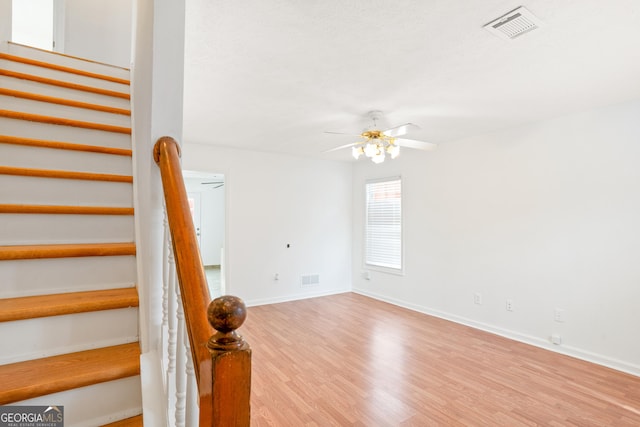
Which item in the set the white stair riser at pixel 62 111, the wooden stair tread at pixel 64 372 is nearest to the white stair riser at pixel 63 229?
the wooden stair tread at pixel 64 372

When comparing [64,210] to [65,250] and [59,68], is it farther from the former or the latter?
[59,68]

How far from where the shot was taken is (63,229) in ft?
5.16

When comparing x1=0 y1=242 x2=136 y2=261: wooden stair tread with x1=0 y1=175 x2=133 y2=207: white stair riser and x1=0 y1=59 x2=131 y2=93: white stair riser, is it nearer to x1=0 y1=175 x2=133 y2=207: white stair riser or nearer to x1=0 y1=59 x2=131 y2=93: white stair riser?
x1=0 y1=175 x2=133 y2=207: white stair riser

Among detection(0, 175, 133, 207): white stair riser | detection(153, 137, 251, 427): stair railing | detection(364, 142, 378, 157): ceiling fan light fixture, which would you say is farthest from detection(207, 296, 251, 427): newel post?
detection(364, 142, 378, 157): ceiling fan light fixture

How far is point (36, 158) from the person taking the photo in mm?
1748

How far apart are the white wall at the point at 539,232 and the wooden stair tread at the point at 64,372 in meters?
3.94

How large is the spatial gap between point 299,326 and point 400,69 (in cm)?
317

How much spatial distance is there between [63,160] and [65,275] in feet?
2.54

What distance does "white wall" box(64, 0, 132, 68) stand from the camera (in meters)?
3.66

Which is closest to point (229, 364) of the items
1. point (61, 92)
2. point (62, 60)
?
point (61, 92)

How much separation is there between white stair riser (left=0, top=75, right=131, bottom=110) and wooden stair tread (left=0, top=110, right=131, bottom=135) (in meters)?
0.36

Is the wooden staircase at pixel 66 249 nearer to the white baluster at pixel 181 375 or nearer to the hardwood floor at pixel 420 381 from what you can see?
the white baluster at pixel 181 375

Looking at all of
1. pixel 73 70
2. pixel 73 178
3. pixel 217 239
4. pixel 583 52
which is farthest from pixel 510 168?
pixel 217 239

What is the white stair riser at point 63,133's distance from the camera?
5.92 ft
